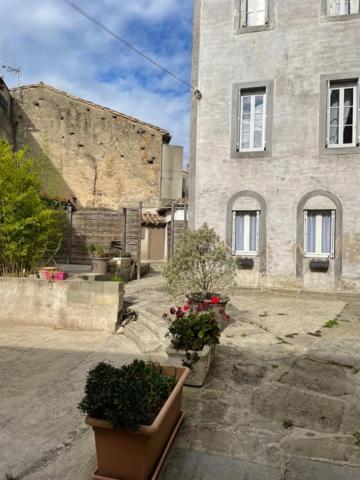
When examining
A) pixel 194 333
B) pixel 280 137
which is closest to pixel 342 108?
pixel 280 137

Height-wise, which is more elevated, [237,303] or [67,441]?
[237,303]

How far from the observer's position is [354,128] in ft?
31.7

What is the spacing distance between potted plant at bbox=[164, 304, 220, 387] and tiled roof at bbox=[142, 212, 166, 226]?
14.1m

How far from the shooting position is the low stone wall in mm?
7359

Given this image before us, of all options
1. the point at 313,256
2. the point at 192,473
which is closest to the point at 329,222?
the point at 313,256

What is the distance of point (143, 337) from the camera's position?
6527 millimetres

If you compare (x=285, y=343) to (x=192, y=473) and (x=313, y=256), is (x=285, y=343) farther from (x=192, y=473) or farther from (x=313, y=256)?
(x=313, y=256)

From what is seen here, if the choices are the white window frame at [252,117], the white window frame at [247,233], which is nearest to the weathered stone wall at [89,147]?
the white window frame at [252,117]

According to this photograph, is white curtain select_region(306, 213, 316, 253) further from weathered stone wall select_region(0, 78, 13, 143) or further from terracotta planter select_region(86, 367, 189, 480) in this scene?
weathered stone wall select_region(0, 78, 13, 143)

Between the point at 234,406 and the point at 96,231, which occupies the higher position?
the point at 96,231

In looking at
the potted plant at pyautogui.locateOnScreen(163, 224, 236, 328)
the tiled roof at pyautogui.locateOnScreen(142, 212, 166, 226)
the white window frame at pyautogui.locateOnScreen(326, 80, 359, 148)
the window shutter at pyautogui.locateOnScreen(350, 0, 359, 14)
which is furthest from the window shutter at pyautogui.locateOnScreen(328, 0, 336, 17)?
the tiled roof at pyautogui.locateOnScreen(142, 212, 166, 226)

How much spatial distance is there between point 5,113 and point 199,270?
53.7 feet

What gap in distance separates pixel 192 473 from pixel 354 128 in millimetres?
9336

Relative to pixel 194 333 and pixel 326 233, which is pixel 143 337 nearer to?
pixel 194 333
